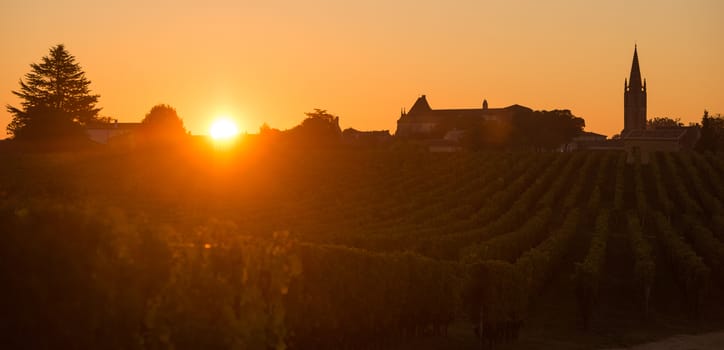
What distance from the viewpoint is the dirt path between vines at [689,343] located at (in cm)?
3353

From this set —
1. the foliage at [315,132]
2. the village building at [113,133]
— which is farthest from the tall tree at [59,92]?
the foliage at [315,132]

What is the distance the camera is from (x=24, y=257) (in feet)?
46.0

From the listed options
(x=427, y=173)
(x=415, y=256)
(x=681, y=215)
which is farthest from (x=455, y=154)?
(x=415, y=256)

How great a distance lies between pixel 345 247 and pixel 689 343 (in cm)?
1402

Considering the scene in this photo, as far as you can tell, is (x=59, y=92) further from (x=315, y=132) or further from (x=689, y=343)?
(x=689, y=343)

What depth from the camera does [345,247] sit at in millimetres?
27531

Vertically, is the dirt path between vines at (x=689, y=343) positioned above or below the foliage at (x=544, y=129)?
below

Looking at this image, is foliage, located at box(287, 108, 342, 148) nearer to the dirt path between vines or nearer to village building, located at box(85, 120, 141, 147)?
village building, located at box(85, 120, 141, 147)

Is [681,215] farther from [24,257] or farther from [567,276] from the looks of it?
[24,257]

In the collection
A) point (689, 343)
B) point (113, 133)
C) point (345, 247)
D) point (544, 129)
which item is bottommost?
point (689, 343)

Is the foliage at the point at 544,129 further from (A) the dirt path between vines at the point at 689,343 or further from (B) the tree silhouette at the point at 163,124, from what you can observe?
(A) the dirt path between vines at the point at 689,343

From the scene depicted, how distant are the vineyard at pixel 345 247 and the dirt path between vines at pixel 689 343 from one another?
345cm

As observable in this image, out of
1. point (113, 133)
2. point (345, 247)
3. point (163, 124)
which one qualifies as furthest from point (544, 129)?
point (345, 247)

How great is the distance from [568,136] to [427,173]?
216 ft
